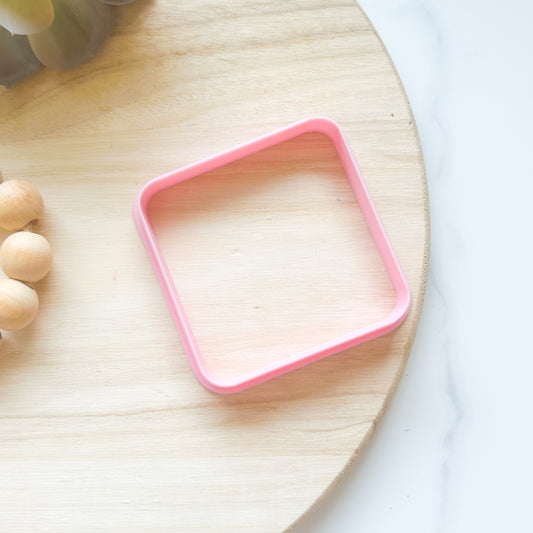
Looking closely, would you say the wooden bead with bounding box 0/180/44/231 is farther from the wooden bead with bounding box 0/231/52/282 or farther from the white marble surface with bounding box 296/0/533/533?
the white marble surface with bounding box 296/0/533/533

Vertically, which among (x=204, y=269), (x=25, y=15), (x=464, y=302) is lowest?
(x=464, y=302)

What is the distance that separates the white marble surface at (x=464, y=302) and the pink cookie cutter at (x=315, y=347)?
3.2 inches

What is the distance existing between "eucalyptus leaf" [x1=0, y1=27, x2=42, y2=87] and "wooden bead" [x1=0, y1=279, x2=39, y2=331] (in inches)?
7.0

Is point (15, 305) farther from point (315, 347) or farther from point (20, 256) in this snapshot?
point (315, 347)

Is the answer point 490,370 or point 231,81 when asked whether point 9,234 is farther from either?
point 490,370

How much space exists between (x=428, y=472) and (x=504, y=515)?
0.26 feet

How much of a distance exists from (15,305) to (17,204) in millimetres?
84

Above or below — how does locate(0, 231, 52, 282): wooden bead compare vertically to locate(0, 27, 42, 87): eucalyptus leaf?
below

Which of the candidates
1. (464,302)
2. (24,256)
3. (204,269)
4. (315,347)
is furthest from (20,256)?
(464,302)

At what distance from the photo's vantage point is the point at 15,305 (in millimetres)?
516

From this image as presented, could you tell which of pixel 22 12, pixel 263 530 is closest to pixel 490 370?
pixel 263 530

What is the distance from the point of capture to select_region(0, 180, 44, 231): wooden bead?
0.53 metres

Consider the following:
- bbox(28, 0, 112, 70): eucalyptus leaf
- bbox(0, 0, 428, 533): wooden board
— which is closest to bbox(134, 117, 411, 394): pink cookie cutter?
bbox(0, 0, 428, 533): wooden board

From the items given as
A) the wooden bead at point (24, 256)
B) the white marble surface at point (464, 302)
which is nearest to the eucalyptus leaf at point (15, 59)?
the wooden bead at point (24, 256)
